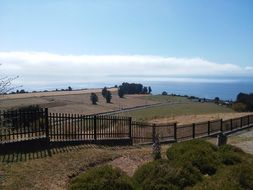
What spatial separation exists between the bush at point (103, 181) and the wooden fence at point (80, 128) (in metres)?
4.54

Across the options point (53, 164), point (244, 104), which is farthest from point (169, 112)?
point (53, 164)

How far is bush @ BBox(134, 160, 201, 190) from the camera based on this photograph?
34.5 ft

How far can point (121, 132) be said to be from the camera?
2383 centimetres

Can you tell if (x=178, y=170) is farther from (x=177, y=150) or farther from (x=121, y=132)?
(x=121, y=132)

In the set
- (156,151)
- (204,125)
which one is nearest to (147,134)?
(204,125)

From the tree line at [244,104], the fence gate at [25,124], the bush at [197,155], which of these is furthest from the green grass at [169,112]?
the bush at [197,155]

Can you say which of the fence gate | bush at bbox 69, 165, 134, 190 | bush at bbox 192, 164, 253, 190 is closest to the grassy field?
the fence gate

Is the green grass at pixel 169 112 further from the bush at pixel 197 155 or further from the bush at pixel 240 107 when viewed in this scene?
the bush at pixel 197 155

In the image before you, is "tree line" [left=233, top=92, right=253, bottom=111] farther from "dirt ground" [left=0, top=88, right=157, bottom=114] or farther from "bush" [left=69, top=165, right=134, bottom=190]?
"bush" [left=69, top=165, right=134, bottom=190]

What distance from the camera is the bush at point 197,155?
Answer: 13028mm

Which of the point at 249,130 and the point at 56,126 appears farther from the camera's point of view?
the point at 249,130

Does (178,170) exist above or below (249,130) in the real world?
above

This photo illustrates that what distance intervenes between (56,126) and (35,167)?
5876 mm

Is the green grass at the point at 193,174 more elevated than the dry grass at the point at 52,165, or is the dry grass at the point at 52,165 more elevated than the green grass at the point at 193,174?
the green grass at the point at 193,174
